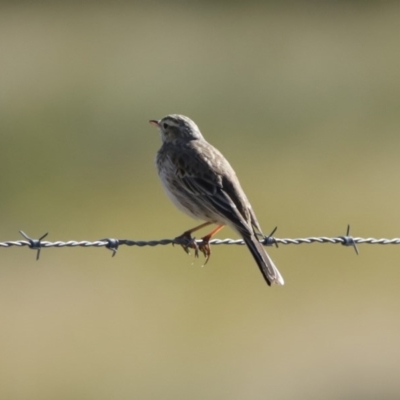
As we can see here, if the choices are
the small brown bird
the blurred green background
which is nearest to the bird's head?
the small brown bird

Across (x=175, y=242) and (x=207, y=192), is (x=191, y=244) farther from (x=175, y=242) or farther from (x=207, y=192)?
(x=175, y=242)

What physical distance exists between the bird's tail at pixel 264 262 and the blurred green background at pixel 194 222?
5.13 metres

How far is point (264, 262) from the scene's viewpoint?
930 centimetres

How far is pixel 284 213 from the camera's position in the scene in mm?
20906

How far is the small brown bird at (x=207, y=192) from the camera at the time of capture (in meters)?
9.62

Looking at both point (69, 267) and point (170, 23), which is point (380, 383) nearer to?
point (69, 267)

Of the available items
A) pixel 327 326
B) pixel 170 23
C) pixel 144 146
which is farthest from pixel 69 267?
pixel 170 23

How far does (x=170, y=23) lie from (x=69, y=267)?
22177 mm

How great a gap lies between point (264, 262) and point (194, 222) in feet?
33.0

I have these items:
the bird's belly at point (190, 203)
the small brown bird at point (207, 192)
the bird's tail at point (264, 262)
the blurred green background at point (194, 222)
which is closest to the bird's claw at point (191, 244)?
the small brown bird at point (207, 192)

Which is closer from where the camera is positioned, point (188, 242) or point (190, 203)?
point (188, 242)

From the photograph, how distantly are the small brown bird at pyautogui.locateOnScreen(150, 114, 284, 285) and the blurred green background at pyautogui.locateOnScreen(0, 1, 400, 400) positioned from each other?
429 cm

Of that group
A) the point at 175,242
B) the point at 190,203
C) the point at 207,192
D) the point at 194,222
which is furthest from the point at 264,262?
the point at 194,222

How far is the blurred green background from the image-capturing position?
1508 cm
